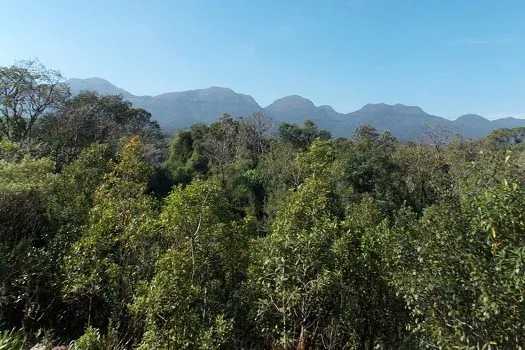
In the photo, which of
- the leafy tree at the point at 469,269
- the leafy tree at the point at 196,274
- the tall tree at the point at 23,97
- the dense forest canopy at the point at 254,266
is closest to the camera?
the leafy tree at the point at 469,269

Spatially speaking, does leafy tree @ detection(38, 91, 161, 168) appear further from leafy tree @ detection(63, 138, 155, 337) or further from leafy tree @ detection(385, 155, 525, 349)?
leafy tree @ detection(385, 155, 525, 349)

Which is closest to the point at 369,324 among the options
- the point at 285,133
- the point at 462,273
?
the point at 462,273

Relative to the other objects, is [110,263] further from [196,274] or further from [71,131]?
[71,131]

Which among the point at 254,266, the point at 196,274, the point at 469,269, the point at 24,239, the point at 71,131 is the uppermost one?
the point at 469,269

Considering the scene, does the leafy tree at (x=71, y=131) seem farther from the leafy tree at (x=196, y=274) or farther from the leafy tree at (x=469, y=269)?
the leafy tree at (x=469, y=269)

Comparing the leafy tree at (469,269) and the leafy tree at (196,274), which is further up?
the leafy tree at (469,269)

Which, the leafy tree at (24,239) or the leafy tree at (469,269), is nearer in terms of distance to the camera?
the leafy tree at (469,269)

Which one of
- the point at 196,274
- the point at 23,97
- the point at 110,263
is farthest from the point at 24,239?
the point at 23,97

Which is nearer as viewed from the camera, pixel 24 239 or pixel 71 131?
pixel 24 239

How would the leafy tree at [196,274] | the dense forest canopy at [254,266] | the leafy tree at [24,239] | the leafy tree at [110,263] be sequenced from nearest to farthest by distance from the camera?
the dense forest canopy at [254,266]
the leafy tree at [196,274]
the leafy tree at [110,263]
the leafy tree at [24,239]

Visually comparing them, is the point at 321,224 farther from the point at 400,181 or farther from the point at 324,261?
the point at 400,181

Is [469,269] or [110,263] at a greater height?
[469,269]

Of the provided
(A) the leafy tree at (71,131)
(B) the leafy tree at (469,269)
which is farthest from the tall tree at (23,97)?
(B) the leafy tree at (469,269)

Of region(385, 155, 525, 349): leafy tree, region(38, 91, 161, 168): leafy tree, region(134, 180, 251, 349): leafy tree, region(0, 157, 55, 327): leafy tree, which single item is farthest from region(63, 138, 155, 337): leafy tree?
region(38, 91, 161, 168): leafy tree
